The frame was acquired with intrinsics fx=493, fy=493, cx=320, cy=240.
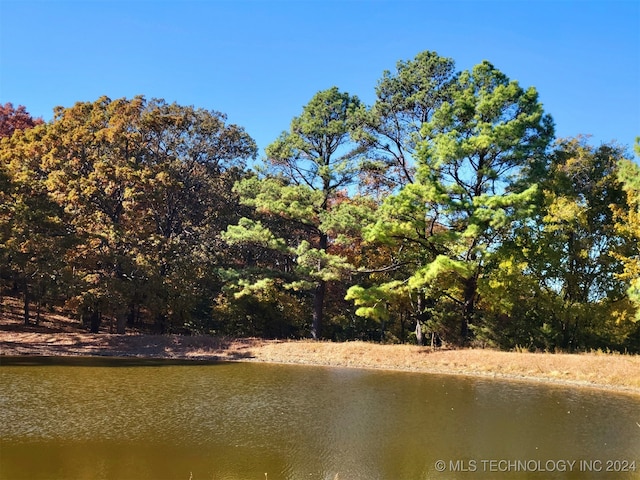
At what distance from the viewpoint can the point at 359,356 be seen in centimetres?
2139

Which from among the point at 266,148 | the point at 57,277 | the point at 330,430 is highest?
the point at 266,148

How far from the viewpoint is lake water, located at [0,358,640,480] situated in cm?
822

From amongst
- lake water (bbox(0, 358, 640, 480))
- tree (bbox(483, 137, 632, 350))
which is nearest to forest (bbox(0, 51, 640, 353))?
tree (bbox(483, 137, 632, 350))

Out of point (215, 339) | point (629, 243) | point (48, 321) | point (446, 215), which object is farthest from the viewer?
point (48, 321)

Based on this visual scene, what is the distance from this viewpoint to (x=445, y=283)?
920 inches

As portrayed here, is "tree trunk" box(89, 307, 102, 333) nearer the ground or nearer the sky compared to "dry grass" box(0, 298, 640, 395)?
nearer the sky

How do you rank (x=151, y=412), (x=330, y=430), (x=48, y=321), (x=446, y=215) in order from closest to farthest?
(x=330, y=430), (x=151, y=412), (x=446, y=215), (x=48, y=321)

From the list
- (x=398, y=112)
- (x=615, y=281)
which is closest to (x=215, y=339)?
(x=398, y=112)

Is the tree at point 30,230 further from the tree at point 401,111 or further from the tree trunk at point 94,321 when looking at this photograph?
the tree at point 401,111

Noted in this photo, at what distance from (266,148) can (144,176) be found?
645cm

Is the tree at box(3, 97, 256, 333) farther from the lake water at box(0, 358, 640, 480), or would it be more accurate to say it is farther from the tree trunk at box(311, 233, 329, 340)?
the lake water at box(0, 358, 640, 480)

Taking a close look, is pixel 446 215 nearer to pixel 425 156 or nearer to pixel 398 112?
pixel 425 156

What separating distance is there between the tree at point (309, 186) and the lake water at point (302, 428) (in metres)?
8.29

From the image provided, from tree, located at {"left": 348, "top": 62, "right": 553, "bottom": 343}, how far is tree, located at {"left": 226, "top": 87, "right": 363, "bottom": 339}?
4.09m
